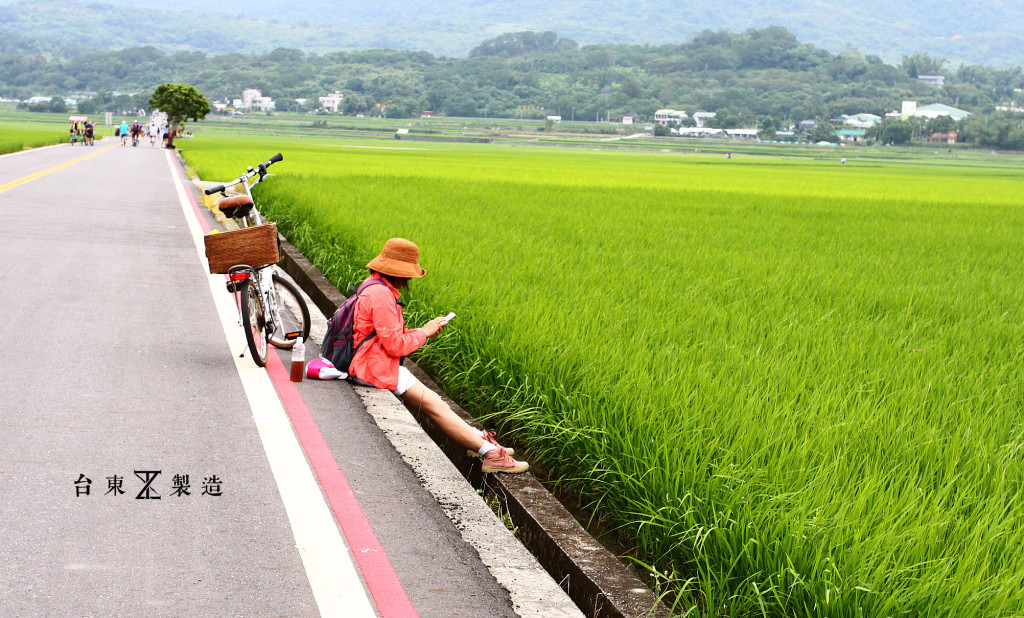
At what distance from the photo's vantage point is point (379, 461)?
4.95 metres

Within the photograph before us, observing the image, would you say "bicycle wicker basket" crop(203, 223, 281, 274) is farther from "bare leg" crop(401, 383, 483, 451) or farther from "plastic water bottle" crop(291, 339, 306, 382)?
"bare leg" crop(401, 383, 483, 451)

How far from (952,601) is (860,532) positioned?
382 mm

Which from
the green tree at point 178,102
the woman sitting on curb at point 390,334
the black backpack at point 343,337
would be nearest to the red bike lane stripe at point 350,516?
the black backpack at point 343,337

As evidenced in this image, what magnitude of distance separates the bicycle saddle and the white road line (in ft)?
3.23

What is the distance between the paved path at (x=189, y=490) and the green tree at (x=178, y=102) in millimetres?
70192

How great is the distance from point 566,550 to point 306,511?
3.74ft

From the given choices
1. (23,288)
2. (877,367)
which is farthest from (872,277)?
(23,288)

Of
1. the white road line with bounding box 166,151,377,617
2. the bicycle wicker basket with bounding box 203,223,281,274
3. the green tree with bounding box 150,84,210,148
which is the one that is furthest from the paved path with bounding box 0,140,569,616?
the green tree with bounding box 150,84,210,148

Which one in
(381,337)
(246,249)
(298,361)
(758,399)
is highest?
(246,249)

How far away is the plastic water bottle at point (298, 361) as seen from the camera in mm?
6137

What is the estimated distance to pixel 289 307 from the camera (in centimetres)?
755

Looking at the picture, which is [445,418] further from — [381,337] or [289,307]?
[289,307]

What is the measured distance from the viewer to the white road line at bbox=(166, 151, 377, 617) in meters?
3.43

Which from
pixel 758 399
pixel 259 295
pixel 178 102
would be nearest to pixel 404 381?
pixel 758 399
